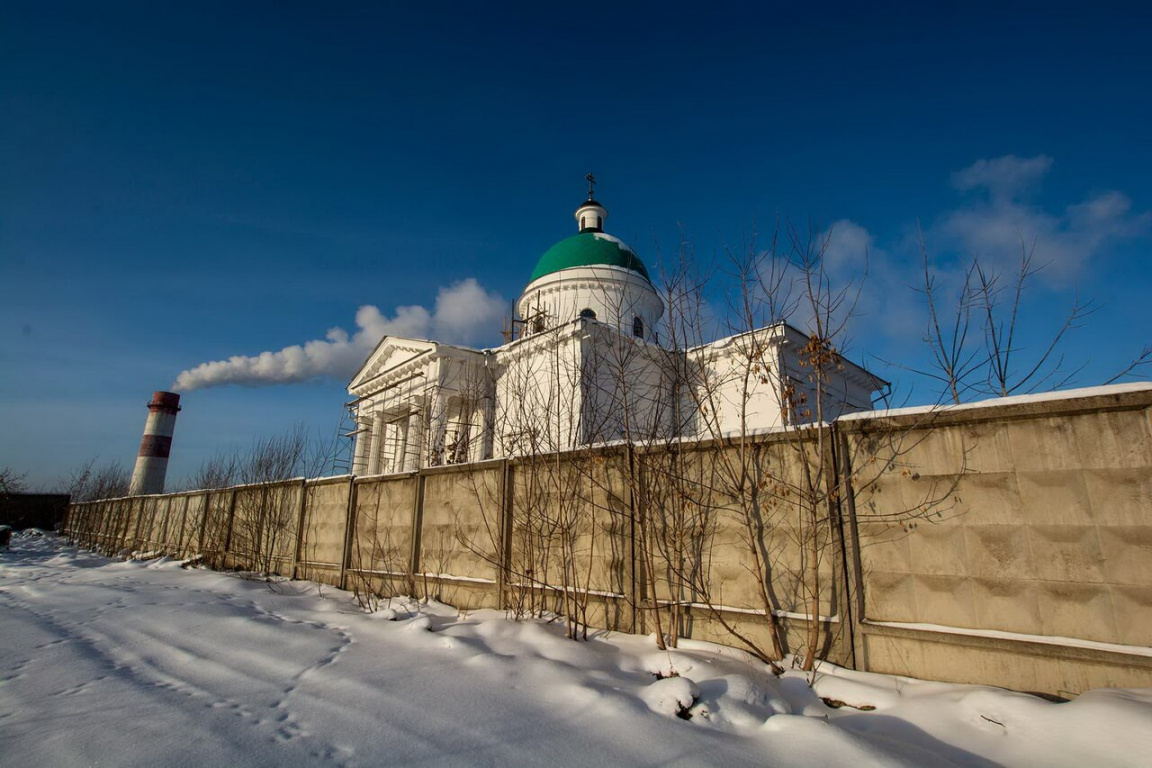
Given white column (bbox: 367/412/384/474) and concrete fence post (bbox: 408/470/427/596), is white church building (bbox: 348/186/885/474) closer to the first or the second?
white column (bbox: 367/412/384/474)

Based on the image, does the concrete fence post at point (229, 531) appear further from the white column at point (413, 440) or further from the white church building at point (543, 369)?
the white column at point (413, 440)

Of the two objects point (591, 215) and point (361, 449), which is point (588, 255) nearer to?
A: point (591, 215)

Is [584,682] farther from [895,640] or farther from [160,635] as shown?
[160,635]

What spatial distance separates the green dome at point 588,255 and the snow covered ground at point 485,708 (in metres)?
18.8

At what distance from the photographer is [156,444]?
129ft

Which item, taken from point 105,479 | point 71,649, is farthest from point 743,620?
point 105,479

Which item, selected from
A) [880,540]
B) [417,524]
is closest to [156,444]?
[417,524]

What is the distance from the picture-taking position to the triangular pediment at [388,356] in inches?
749

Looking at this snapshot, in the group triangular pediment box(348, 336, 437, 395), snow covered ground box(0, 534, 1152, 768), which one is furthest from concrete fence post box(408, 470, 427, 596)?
triangular pediment box(348, 336, 437, 395)

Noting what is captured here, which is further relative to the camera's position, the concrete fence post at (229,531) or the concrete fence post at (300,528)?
the concrete fence post at (229,531)

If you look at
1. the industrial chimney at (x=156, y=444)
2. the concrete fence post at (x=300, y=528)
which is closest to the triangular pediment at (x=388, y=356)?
the concrete fence post at (x=300, y=528)

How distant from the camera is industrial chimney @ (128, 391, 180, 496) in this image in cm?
3769

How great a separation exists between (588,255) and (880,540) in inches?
786

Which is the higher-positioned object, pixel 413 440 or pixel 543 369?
pixel 543 369
